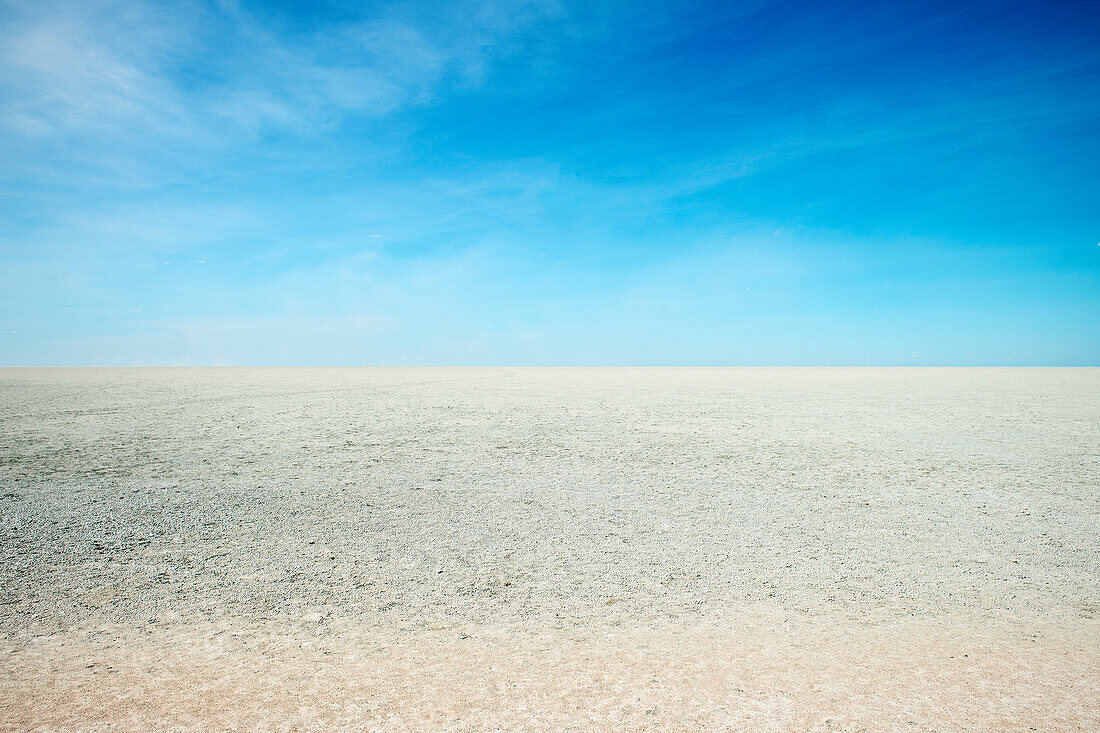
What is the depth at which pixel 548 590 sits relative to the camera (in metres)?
2.74

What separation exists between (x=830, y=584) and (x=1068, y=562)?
56.8 inches

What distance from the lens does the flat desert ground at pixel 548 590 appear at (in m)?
1.86

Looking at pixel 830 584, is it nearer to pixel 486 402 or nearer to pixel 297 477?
pixel 297 477

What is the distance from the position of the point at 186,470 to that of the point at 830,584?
16.8ft

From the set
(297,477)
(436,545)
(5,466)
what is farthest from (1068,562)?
(5,466)

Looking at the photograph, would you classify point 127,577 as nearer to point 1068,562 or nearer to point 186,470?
point 186,470

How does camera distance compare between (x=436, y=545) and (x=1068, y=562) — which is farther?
(x=436, y=545)

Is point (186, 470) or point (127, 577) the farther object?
point (186, 470)

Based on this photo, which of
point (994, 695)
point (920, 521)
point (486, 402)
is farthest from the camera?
point (486, 402)

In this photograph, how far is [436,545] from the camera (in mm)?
3332

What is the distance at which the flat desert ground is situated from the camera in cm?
186

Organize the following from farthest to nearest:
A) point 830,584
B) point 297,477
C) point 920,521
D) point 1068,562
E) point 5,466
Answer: point 5,466 < point 297,477 < point 920,521 < point 1068,562 < point 830,584

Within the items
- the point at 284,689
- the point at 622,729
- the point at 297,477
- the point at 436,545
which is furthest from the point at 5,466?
the point at 622,729

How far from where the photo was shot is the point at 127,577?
112 inches
